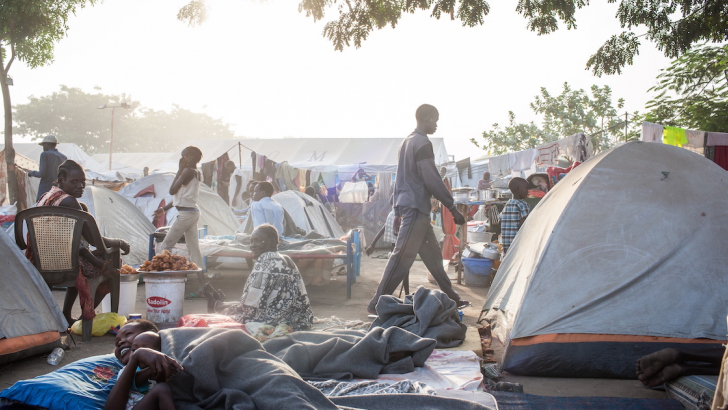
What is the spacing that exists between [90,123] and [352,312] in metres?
49.0

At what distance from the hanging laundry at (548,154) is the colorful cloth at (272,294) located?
1045 centimetres

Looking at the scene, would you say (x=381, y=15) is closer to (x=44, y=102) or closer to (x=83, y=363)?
(x=83, y=363)

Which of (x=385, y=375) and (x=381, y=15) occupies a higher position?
(x=381, y=15)

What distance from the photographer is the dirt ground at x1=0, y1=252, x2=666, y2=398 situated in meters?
3.38

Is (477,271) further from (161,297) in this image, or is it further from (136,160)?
(136,160)

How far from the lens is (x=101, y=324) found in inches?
185

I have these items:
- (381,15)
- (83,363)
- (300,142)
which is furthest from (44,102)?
(83,363)

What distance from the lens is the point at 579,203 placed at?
4.10 metres

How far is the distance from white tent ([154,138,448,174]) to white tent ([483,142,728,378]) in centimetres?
1875

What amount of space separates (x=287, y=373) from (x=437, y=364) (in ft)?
5.02

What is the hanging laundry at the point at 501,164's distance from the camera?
51.0ft

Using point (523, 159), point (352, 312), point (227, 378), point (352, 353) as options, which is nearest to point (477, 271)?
point (352, 312)

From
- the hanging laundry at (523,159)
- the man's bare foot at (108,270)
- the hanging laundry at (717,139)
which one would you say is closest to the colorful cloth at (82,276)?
the man's bare foot at (108,270)

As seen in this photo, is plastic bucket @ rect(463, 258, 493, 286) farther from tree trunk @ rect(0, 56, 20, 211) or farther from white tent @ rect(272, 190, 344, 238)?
tree trunk @ rect(0, 56, 20, 211)
